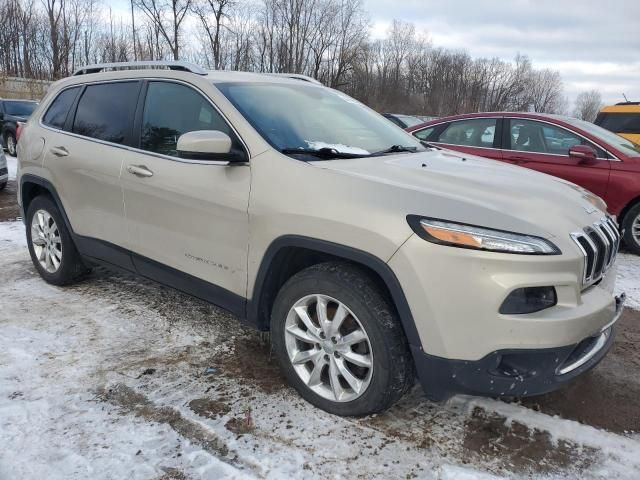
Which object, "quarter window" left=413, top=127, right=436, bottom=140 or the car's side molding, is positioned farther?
"quarter window" left=413, top=127, right=436, bottom=140

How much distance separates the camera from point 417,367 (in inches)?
93.8

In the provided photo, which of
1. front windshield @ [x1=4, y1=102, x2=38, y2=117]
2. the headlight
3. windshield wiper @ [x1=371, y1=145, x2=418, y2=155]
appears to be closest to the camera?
the headlight

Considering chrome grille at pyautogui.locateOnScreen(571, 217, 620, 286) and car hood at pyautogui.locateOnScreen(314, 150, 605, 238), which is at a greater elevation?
car hood at pyautogui.locateOnScreen(314, 150, 605, 238)

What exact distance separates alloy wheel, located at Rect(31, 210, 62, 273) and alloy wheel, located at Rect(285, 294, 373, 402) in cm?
258

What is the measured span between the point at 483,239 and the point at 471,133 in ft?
17.1

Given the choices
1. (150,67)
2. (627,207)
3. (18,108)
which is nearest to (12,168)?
(18,108)

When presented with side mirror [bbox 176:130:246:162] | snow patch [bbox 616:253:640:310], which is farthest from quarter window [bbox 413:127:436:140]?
side mirror [bbox 176:130:246:162]

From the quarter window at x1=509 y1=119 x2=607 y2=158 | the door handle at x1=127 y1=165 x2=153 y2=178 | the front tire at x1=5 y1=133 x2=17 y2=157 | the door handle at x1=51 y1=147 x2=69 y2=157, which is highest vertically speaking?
the quarter window at x1=509 y1=119 x2=607 y2=158

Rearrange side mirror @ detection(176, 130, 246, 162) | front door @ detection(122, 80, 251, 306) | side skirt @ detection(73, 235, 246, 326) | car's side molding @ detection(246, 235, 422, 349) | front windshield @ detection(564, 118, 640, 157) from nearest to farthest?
car's side molding @ detection(246, 235, 422, 349) < side mirror @ detection(176, 130, 246, 162) < front door @ detection(122, 80, 251, 306) < side skirt @ detection(73, 235, 246, 326) < front windshield @ detection(564, 118, 640, 157)

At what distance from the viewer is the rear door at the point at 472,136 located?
22.3ft

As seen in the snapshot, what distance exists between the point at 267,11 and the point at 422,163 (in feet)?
157

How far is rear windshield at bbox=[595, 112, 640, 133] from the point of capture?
9961mm

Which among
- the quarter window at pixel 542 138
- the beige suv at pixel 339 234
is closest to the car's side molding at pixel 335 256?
the beige suv at pixel 339 234

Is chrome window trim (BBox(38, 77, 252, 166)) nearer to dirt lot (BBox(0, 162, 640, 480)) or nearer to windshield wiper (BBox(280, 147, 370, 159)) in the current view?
windshield wiper (BBox(280, 147, 370, 159))
